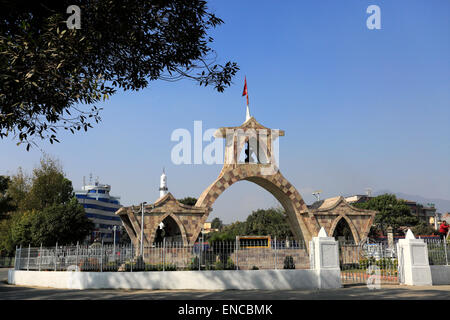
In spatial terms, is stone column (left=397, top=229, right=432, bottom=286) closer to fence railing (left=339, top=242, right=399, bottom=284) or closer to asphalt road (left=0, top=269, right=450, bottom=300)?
fence railing (left=339, top=242, right=399, bottom=284)

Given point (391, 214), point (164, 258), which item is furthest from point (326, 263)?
point (391, 214)

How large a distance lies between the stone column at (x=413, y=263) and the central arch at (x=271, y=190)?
906 cm

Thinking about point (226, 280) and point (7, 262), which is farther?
point (7, 262)

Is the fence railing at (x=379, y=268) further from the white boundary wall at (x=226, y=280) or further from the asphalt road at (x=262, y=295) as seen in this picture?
the white boundary wall at (x=226, y=280)

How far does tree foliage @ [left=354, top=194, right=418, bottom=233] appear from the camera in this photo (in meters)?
70.1

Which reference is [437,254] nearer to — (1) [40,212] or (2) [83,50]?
(2) [83,50]

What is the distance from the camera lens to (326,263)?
16.0m

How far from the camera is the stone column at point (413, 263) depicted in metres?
16.5

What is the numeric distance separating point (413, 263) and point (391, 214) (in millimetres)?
59586

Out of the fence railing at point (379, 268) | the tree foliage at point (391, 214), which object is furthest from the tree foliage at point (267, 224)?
the fence railing at point (379, 268)

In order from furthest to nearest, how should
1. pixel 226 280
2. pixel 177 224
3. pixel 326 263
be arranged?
pixel 177 224 < pixel 326 263 < pixel 226 280

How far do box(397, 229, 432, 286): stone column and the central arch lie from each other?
29.7 ft
